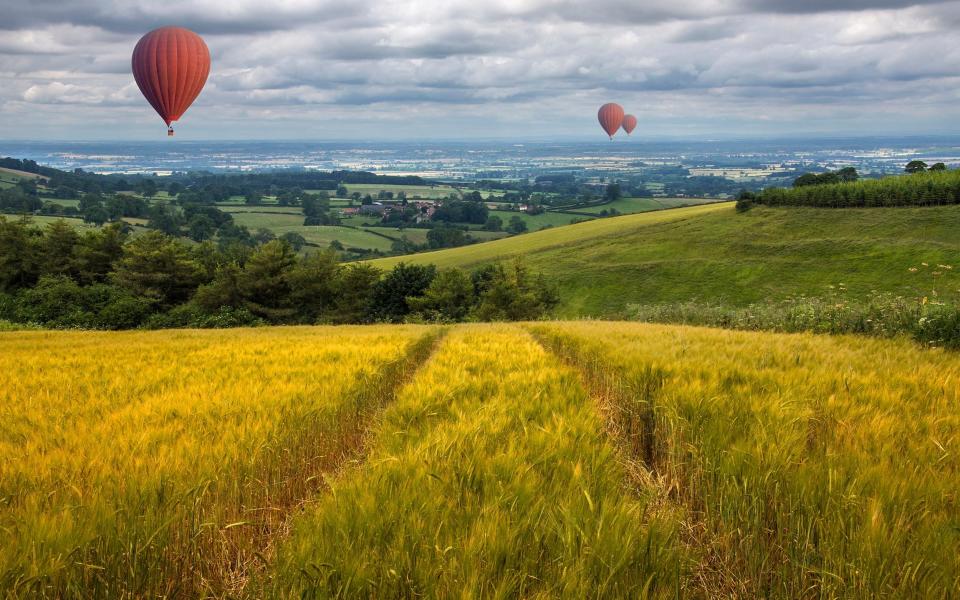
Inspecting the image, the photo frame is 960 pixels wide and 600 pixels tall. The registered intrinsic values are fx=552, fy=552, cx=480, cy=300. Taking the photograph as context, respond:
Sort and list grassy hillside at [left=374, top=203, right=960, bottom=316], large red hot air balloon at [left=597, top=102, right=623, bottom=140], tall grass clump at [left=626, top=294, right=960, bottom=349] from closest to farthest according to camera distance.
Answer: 1. tall grass clump at [left=626, top=294, right=960, bottom=349]
2. grassy hillside at [left=374, top=203, right=960, bottom=316]
3. large red hot air balloon at [left=597, top=102, right=623, bottom=140]

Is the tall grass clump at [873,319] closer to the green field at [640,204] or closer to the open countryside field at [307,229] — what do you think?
the open countryside field at [307,229]

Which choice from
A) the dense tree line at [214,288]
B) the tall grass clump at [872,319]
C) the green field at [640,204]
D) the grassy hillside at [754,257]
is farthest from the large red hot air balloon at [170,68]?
the green field at [640,204]

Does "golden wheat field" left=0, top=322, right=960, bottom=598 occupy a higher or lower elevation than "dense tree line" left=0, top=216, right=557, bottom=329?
higher

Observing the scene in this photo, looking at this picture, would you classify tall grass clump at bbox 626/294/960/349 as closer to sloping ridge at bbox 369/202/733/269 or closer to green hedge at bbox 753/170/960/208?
sloping ridge at bbox 369/202/733/269

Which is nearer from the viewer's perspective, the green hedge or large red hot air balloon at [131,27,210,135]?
large red hot air balloon at [131,27,210,135]

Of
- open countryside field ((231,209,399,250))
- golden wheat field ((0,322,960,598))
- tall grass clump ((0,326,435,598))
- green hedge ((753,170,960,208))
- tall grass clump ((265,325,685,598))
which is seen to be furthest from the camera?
open countryside field ((231,209,399,250))

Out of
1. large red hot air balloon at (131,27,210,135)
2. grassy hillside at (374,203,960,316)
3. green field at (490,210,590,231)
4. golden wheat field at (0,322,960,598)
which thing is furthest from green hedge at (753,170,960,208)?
golden wheat field at (0,322,960,598)

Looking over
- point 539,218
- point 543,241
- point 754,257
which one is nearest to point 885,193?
point 754,257
